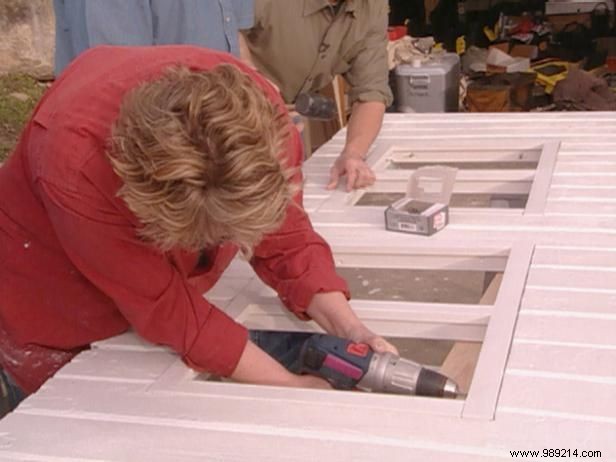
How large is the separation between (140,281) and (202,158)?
0.40 m

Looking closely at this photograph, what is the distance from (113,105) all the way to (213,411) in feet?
1.98

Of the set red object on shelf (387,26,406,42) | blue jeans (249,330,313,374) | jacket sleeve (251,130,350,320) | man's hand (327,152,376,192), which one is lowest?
red object on shelf (387,26,406,42)

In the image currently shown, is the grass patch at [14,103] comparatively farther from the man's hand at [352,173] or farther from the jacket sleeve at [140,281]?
the jacket sleeve at [140,281]

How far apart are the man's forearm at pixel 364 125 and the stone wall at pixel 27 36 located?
11.8 feet

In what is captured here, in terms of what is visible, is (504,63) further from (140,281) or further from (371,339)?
(140,281)

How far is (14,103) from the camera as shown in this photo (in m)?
5.61

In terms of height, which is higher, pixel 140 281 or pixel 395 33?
pixel 140 281

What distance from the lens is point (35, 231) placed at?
1671mm

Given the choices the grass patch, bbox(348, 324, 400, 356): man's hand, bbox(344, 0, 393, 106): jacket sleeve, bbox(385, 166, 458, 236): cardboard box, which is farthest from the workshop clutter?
bbox(348, 324, 400, 356): man's hand

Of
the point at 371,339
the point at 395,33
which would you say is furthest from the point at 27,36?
the point at 371,339

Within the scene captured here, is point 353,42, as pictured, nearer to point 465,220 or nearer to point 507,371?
point 465,220

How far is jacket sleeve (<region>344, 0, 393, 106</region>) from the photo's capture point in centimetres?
296

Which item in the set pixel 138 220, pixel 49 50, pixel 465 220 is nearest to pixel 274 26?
pixel 465 220

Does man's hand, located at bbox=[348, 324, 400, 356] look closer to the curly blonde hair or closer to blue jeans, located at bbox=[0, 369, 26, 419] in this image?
the curly blonde hair
